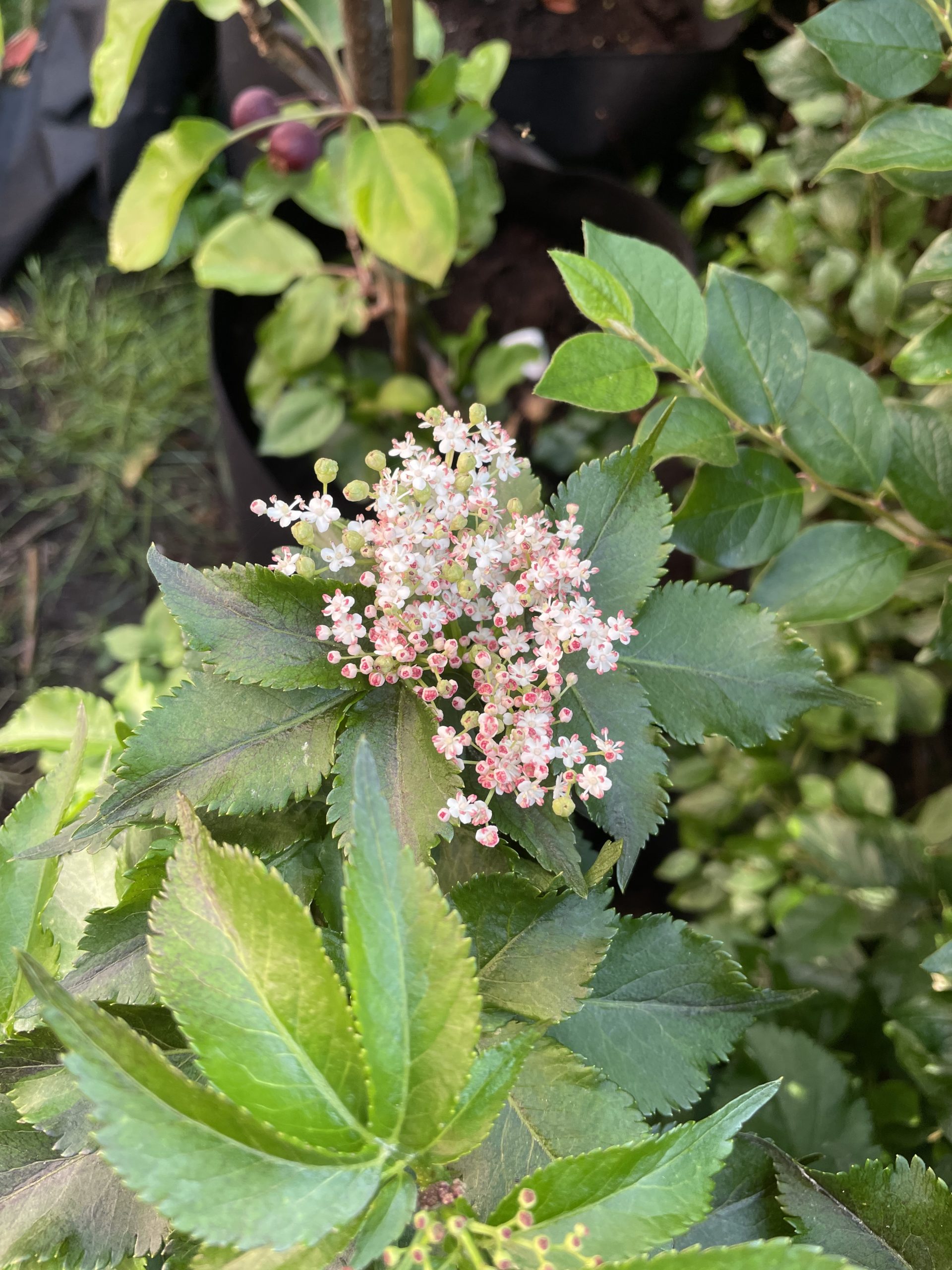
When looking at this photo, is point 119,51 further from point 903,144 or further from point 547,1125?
point 547,1125

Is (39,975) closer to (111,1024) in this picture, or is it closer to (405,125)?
(111,1024)

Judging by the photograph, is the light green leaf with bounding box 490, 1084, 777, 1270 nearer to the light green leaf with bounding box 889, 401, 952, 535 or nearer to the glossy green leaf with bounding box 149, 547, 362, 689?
the glossy green leaf with bounding box 149, 547, 362, 689

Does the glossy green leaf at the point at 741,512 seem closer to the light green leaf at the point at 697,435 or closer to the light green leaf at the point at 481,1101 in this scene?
the light green leaf at the point at 697,435

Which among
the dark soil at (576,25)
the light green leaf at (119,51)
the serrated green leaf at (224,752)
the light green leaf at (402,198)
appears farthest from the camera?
the dark soil at (576,25)

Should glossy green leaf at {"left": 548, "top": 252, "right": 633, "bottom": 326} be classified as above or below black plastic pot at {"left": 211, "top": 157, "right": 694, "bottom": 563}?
above

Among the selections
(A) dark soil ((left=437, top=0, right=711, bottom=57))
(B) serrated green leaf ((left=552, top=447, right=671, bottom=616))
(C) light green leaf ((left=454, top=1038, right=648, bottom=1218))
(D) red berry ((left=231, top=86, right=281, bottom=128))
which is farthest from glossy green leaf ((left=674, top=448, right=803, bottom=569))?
(A) dark soil ((left=437, top=0, right=711, bottom=57))

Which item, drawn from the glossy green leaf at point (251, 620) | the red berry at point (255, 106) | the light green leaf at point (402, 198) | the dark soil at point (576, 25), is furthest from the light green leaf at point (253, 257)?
the glossy green leaf at point (251, 620)
